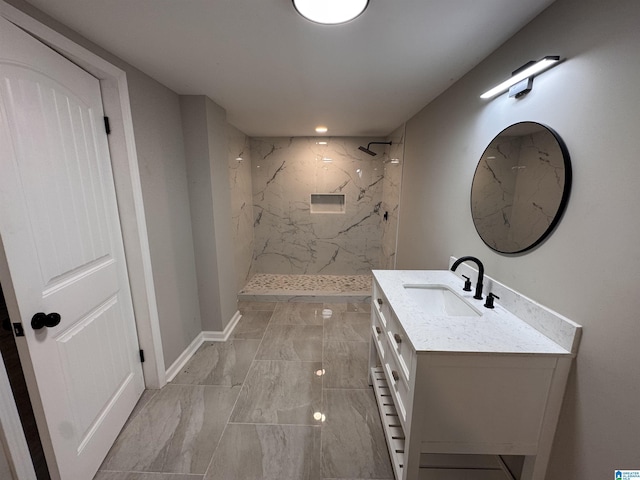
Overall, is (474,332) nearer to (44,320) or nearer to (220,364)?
(44,320)

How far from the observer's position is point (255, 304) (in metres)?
3.43

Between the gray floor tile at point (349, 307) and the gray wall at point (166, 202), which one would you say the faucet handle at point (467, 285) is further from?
the gray wall at point (166, 202)

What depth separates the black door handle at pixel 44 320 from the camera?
1054mm

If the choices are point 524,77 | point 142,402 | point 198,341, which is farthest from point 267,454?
point 524,77

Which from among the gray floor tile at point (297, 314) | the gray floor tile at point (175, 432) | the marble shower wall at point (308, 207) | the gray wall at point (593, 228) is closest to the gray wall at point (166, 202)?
the gray floor tile at point (175, 432)

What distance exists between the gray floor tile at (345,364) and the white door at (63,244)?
4.80 feet

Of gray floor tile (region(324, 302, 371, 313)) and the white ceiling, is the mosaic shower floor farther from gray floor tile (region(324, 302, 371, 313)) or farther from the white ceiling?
the white ceiling

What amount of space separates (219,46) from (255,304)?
284 cm

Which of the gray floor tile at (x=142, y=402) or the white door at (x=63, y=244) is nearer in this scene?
the white door at (x=63, y=244)

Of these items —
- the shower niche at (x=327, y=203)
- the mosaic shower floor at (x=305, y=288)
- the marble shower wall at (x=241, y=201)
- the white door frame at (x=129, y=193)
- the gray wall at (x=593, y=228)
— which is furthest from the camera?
the shower niche at (x=327, y=203)

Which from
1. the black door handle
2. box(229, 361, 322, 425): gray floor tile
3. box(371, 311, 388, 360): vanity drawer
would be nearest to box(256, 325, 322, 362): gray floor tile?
box(229, 361, 322, 425): gray floor tile

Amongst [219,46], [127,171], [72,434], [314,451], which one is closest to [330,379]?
[314,451]

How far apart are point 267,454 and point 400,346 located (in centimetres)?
105

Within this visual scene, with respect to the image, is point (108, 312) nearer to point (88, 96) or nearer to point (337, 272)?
point (88, 96)
